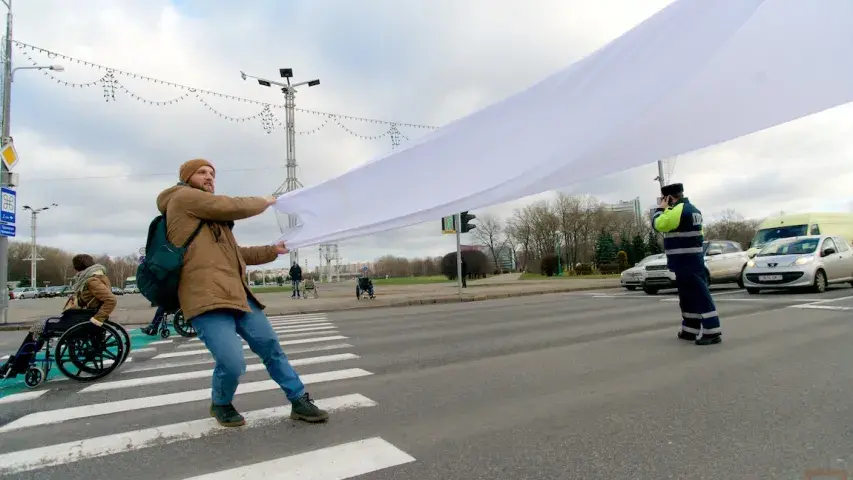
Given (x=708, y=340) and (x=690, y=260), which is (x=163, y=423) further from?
(x=708, y=340)

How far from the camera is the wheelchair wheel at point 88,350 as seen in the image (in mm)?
5871

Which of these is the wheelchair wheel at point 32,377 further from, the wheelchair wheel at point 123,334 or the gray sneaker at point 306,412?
the gray sneaker at point 306,412

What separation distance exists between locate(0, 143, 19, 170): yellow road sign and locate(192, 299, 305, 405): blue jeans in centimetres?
1523

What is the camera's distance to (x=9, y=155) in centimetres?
1435

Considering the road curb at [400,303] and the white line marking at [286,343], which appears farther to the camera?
the road curb at [400,303]

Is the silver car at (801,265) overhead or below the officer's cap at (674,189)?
below

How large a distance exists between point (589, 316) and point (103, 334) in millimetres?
8670

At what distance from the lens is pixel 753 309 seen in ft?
32.5

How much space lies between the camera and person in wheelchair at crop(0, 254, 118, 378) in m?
5.76

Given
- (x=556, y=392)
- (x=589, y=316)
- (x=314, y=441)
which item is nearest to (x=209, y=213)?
(x=314, y=441)

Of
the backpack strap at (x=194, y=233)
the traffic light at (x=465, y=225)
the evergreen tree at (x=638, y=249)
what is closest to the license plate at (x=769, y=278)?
the traffic light at (x=465, y=225)

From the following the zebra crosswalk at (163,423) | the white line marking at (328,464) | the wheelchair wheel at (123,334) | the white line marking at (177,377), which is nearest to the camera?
the white line marking at (328,464)

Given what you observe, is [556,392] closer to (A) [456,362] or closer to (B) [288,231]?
(A) [456,362]

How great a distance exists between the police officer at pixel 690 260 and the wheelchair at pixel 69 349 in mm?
7093
